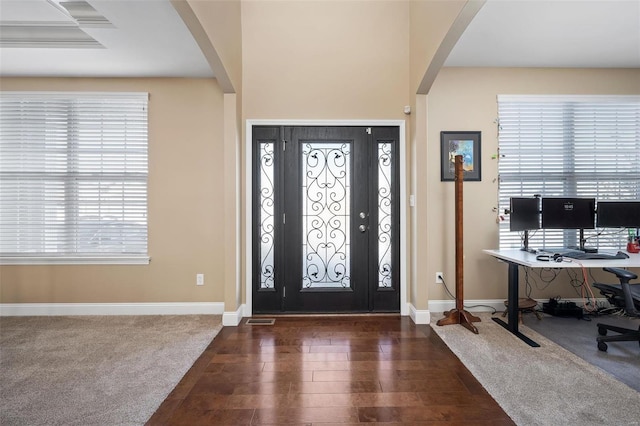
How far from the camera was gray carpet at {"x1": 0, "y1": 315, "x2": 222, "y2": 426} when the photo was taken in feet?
6.45

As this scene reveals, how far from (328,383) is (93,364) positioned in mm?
1934

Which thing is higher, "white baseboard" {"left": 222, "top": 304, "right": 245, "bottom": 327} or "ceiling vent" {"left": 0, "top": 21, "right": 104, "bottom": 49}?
"ceiling vent" {"left": 0, "top": 21, "right": 104, "bottom": 49}

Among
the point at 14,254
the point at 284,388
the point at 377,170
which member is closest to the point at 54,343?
the point at 14,254

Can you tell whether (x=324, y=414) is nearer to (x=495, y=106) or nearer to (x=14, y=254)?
(x=495, y=106)

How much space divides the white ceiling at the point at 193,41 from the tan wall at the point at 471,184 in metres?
0.22

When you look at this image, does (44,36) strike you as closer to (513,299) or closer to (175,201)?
(175,201)

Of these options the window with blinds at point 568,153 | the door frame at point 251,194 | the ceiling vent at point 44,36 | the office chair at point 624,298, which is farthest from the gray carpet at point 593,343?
the ceiling vent at point 44,36

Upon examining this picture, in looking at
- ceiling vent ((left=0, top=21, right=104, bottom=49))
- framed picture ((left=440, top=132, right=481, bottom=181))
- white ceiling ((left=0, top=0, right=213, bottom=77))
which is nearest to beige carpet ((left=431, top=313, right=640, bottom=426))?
framed picture ((left=440, top=132, right=481, bottom=181))

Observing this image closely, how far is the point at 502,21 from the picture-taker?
2934mm

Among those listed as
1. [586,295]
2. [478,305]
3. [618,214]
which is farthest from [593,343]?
[618,214]

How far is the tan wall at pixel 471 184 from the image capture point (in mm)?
3742

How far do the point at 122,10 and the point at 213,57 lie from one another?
763mm

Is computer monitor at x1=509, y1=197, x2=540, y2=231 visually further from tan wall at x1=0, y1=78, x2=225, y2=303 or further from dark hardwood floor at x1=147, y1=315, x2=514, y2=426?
tan wall at x1=0, y1=78, x2=225, y2=303

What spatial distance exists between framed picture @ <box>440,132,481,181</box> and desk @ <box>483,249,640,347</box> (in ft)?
3.18
